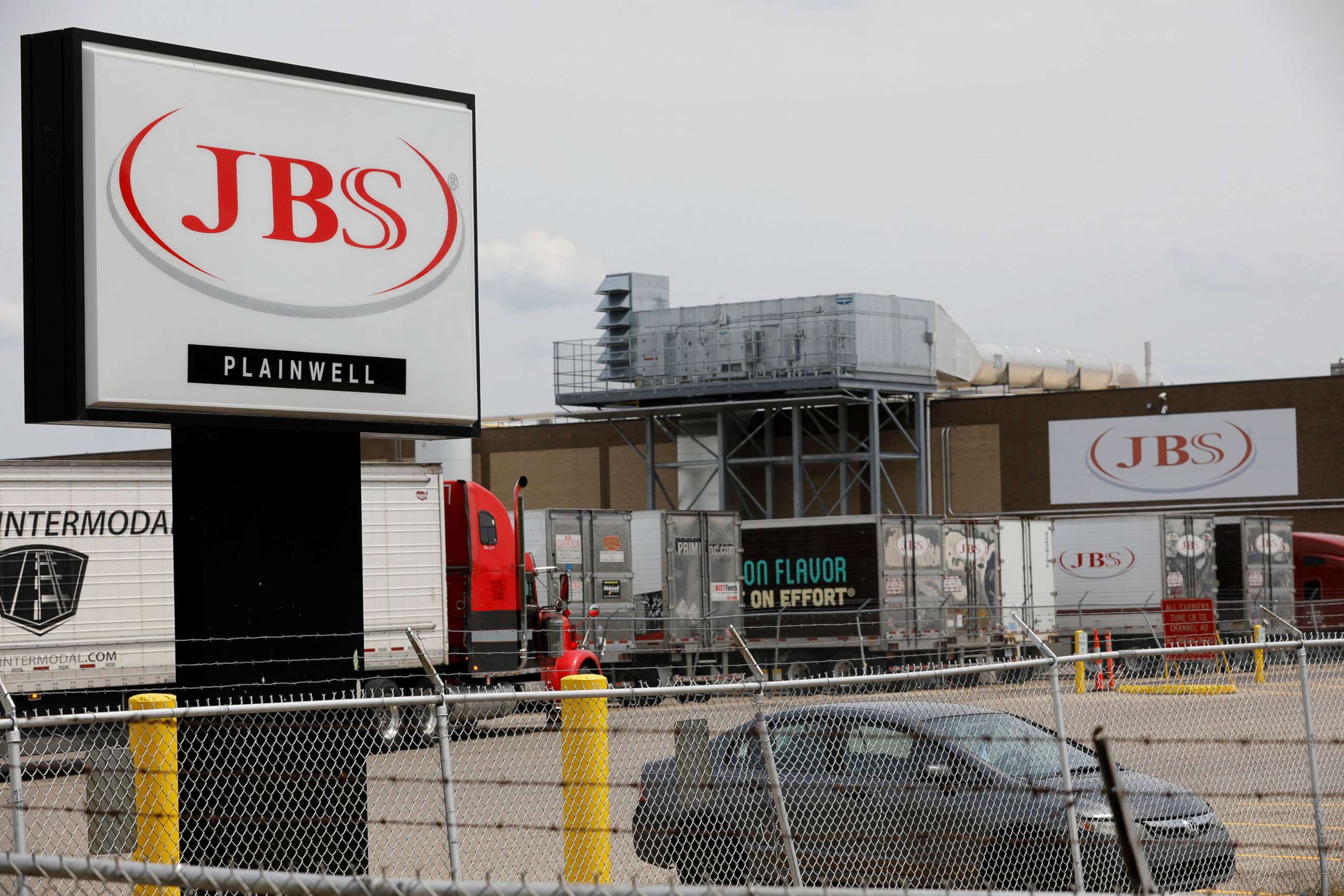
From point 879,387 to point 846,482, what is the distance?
3513mm

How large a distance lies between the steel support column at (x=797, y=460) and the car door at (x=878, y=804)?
39527 mm

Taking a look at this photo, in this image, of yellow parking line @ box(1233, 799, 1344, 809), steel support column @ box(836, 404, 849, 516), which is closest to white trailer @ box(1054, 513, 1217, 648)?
steel support column @ box(836, 404, 849, 516)

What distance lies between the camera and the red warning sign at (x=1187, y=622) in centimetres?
2948

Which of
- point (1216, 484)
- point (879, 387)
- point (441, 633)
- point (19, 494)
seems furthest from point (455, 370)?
point (1216, 484)

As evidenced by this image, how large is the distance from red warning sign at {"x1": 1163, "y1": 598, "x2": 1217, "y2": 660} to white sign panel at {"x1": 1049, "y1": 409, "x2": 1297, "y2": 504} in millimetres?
16671

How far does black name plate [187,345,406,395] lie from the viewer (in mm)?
7703

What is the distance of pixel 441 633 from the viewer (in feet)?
70.9

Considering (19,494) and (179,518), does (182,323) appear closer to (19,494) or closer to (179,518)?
(179,518)

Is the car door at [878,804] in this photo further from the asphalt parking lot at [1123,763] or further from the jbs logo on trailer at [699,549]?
the jbs logo on trailer at [699,549]

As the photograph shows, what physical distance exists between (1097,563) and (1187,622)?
22.9 ft

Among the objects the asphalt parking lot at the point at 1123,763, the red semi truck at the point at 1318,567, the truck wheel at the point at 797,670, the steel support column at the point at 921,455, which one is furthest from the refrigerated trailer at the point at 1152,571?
the asphalt parking lot at the point at 1123,763

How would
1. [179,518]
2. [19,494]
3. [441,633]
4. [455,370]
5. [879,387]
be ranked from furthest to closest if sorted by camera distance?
[879,387] → [441,633] → [19,494] → [455,370] → [179,518]

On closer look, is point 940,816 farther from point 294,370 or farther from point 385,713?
point 385,713

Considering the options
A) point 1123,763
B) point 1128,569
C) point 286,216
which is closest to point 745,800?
point 286,216
